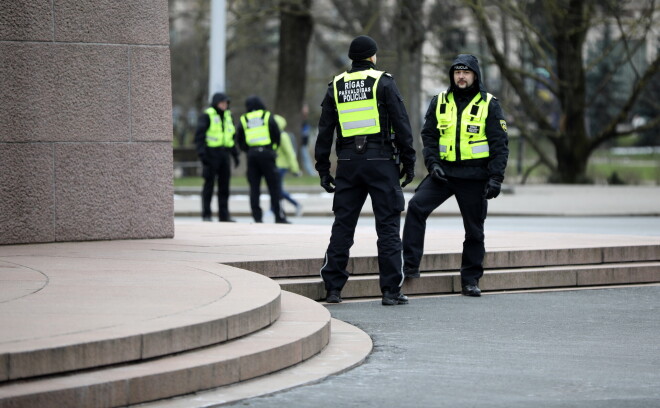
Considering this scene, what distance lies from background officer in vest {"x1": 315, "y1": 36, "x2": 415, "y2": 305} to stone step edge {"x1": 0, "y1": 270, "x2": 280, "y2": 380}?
208cm

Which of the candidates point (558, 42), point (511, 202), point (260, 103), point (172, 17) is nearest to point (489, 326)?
point (260, 103)

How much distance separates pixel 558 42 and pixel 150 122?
19929 mm

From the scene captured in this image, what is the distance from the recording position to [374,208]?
9750mm

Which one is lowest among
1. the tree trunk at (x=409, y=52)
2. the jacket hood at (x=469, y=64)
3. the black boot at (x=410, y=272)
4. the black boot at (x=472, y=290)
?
the black boot at (x=472, y=290)

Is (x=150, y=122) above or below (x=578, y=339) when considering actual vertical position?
above

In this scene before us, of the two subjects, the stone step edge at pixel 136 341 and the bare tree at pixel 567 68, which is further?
the bare tree at pixel 567 68

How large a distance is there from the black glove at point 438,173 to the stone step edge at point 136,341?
9.43 ft

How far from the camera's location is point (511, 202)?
25.2 m

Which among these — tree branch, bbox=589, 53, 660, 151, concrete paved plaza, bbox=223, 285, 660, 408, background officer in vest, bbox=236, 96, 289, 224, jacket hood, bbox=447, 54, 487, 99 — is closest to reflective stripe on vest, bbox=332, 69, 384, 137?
jacket hood, bbox=447, 54, 487, 99

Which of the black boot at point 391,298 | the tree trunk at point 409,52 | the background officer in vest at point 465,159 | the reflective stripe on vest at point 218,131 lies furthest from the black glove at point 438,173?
the tree trunk at point 409,52

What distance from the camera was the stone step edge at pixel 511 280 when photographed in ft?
33.1

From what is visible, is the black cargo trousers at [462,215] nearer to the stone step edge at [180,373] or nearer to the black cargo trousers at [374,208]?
the black cargo trousers at [374,208]

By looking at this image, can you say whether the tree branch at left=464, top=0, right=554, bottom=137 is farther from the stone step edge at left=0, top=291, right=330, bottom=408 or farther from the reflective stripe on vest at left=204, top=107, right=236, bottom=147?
the stone step edge at left=0, top=291, right=330, bottom=408

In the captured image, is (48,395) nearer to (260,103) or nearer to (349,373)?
(349,373)
